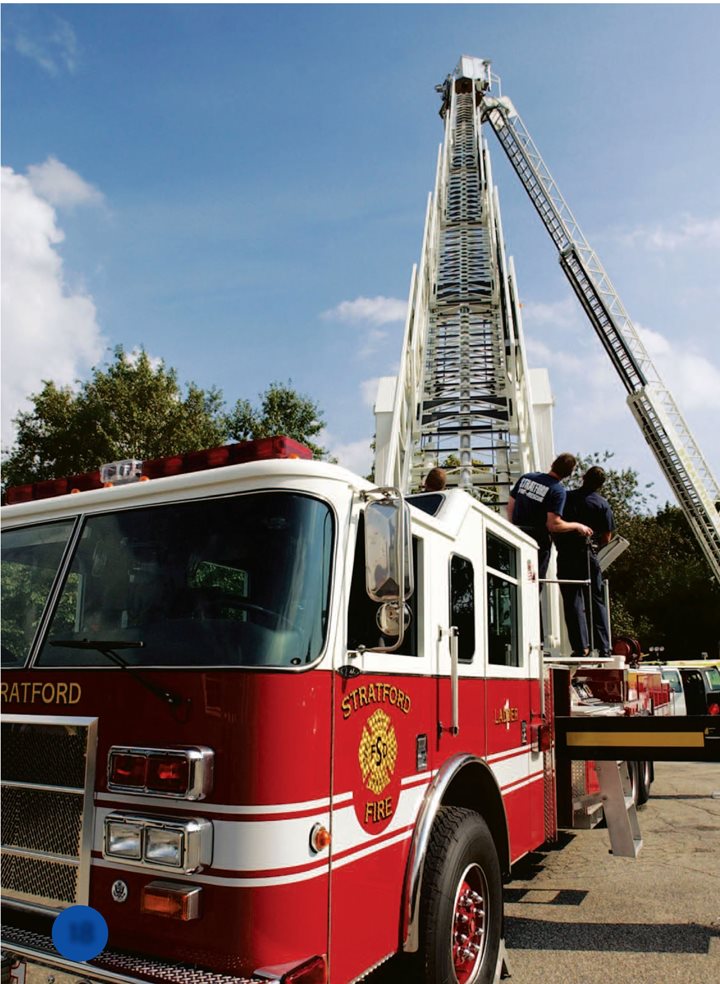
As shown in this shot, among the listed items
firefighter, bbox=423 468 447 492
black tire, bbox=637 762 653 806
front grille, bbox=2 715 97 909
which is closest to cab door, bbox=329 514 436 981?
front grille, bbox=2 715 97 909

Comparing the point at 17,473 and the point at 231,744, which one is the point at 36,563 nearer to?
the point at 231,744

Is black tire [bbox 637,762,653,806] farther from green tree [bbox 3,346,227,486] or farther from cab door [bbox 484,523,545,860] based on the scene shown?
green tree [bbox 3,346,227,486]

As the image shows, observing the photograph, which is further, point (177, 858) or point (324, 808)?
point (324, 808)

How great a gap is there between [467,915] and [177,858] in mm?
1588

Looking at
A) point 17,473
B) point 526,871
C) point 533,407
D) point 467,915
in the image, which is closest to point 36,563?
point 467,915

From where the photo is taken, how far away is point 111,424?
26125 mm

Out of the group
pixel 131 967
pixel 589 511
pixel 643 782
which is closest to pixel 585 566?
pixel 589 511

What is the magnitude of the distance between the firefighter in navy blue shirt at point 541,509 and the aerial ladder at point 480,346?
949 centimetres

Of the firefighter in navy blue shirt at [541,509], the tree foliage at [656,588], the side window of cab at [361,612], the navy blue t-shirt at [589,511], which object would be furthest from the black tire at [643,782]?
the tree foliage at [656,588]

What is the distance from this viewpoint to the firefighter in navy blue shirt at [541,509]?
6.23 m

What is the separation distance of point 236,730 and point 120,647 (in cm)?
52

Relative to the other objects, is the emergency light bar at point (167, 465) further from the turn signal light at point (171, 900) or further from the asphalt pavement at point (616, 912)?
the asphalt pavement at point (616, 912)

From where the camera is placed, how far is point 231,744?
2.53 meters

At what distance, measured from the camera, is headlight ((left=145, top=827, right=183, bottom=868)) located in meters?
2.49
